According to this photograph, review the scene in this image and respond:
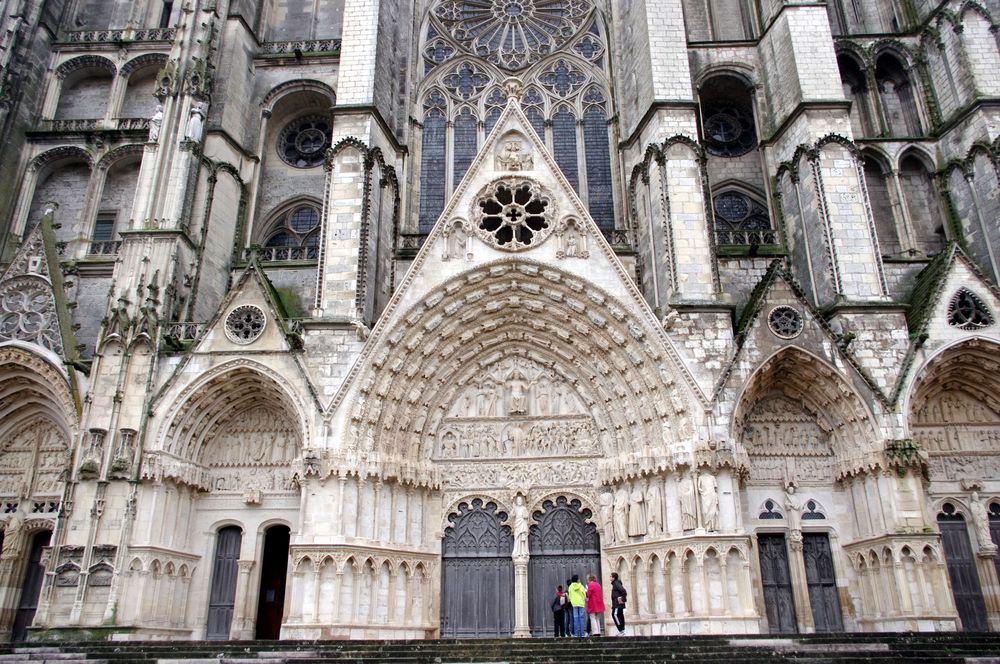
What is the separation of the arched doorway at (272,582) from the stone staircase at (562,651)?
12.1 feet

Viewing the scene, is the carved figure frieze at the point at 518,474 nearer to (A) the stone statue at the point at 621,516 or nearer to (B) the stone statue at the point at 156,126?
(A) the stone statue at the point at 621,516

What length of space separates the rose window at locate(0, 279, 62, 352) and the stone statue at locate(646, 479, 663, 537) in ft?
40.0

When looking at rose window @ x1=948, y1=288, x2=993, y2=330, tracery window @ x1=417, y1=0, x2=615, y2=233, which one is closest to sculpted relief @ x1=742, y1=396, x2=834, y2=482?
rose window @ x1=948, y1=288, x2=993, y2=330

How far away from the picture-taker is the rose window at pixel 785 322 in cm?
1450

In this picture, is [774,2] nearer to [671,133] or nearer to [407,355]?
[671,133]

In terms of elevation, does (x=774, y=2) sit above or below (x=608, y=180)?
above

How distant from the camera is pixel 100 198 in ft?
62.7

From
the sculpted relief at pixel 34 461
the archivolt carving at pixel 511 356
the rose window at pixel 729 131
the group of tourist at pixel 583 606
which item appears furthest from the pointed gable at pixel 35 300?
the rose window at pixel 729 131

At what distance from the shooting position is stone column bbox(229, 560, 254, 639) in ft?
47.5

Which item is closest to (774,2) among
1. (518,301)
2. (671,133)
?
(671,133)

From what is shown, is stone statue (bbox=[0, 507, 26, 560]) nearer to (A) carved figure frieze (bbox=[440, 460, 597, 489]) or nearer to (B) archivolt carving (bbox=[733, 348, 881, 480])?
(A) carved figure frieze (bbox=[440, 460, 597, 489])

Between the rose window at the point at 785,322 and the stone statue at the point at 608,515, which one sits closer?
the rose window at the point at 785,322

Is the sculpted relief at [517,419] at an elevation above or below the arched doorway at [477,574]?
above

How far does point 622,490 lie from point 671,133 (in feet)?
24.3
